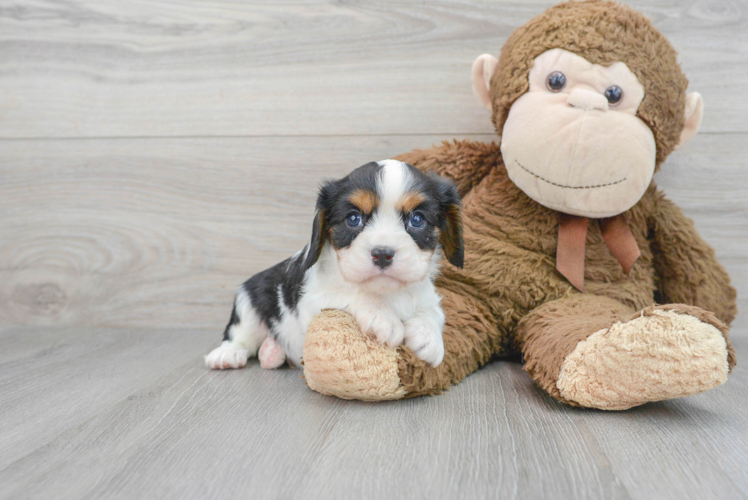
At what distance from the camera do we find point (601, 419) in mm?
1311

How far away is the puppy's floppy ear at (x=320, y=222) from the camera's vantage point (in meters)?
1.46

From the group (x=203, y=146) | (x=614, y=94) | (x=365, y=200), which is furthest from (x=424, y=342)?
(x=203, y=146)

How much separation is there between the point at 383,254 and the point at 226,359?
77 centimetres

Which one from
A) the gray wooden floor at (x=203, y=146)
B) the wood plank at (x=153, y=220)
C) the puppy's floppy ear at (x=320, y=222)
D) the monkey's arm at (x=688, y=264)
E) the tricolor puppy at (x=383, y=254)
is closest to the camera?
the tricolor puppy at (x=383, y=254)

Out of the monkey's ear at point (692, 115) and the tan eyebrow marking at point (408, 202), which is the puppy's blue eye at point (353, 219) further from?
the monkey's ear at point (692, 115)

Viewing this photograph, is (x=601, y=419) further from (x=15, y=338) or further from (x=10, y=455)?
(x=15, y=338)

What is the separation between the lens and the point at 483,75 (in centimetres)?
194

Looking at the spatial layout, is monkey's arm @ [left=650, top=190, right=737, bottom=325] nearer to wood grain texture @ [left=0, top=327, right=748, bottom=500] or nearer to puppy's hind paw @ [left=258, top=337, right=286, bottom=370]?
wood grain texture @ [left=0, top=327, right=748, bottom=500]

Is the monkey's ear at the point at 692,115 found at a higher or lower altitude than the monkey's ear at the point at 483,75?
lower

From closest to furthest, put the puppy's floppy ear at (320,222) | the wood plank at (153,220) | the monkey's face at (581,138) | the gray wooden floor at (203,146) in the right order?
the puppy's floppy ear at (320,222)
the monkey's face at (581,138)
the gray wooden floor at (203,146)
the wood plank at (153,220)

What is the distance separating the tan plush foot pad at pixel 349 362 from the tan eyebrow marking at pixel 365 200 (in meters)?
0.28

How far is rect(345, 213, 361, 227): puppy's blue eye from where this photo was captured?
1404 mm

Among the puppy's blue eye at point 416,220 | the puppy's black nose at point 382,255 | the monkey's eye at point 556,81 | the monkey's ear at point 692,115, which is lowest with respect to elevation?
the puppy's black nose at point 382,255

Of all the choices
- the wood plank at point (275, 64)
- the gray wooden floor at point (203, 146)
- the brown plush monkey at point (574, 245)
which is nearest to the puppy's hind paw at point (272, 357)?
the gray wooden floor at point (203, 146)
